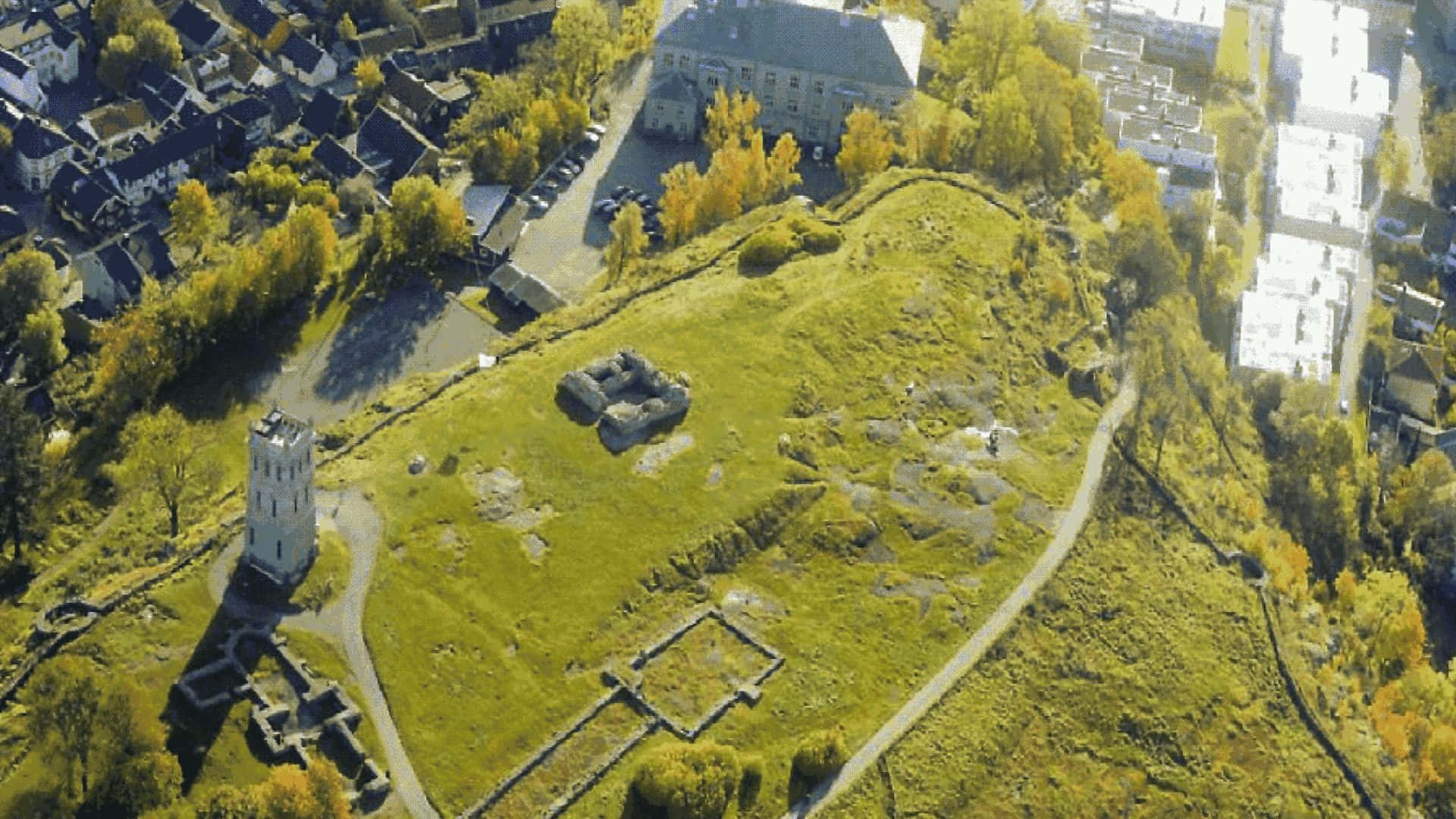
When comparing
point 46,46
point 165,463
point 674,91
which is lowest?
point 165,463

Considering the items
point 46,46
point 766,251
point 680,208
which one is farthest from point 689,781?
point 46,46

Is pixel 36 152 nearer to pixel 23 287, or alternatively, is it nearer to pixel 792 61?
pixel 23 287

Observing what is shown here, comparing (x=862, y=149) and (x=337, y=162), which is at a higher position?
(x=862, y=149)

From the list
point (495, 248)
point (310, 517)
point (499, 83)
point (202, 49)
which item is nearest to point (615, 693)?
point (310, 517)

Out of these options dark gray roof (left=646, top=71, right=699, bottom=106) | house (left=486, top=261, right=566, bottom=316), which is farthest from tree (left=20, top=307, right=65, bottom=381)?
dark gray roof (left=646, top=71, right=699, bottom=106)

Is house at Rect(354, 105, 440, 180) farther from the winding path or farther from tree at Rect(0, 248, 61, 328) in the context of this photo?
the winding path

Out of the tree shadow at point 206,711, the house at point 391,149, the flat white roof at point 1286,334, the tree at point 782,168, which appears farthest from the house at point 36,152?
the flat white roof at point 1286,334

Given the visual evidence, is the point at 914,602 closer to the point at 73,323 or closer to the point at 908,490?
the point at 908,490
